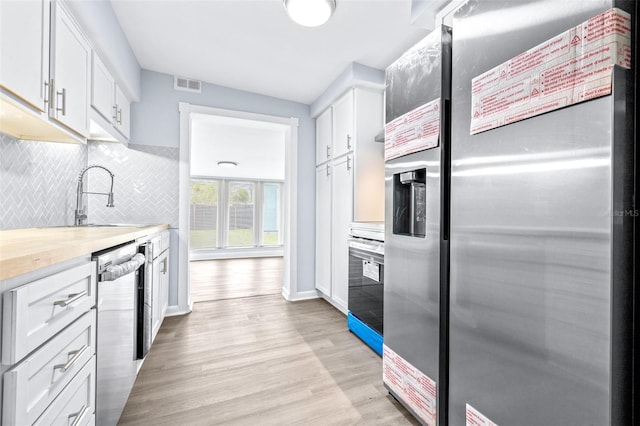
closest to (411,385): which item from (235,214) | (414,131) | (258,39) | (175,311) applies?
(414,131)

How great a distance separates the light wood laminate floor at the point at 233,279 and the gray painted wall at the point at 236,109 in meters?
0.83

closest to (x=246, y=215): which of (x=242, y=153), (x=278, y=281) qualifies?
(x=242, y=153)

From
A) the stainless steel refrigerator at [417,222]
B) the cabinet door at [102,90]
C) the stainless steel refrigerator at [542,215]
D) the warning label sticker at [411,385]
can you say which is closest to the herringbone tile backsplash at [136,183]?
the cabinet door at [102,90]

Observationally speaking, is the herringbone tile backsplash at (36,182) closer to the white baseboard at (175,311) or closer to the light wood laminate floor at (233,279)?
the white baseboard at (175,311)

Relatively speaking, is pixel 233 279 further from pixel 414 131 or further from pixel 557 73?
pixel 557 73

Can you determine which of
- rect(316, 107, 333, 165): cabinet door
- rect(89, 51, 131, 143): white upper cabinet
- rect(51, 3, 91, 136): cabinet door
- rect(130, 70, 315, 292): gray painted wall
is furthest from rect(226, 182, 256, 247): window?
rect(51, 3, 91, 136): cabinet door

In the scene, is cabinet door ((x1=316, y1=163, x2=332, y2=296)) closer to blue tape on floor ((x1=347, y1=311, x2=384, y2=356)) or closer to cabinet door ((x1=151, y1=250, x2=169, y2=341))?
blue tape on floor ((x1=347, y1=311, x2=384, y2=356))

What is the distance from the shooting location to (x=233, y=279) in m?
4.63

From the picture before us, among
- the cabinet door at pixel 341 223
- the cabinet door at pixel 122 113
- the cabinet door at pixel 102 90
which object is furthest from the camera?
the cabinet door at pixel 341 223

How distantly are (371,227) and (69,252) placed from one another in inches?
70.4

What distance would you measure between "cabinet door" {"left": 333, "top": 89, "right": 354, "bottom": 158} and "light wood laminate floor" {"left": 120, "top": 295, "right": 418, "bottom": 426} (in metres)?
1.78

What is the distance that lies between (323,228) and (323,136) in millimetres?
1131

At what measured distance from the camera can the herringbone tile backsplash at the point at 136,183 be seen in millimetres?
2764

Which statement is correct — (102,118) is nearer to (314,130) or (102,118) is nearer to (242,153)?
(314,130)
